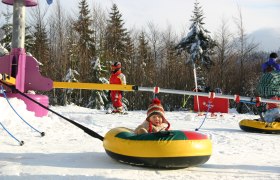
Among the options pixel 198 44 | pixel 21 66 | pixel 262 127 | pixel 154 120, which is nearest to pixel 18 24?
pixel 21 66

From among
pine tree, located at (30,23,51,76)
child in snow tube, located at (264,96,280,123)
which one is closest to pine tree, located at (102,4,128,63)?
pine tree, located at (30,23,51,76)

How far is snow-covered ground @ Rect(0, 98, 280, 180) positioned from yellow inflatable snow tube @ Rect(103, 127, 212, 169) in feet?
0.39

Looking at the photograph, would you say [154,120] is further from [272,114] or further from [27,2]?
[27,2]

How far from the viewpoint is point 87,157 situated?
5258 millimetres

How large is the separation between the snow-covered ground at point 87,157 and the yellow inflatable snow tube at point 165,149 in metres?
0.12

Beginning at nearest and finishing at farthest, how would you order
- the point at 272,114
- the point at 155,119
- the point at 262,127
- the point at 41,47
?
the point at 155,119 → the point at 262,127 → the point at 272,114 → the point at 41,47

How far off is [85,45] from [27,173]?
3138 centimetres

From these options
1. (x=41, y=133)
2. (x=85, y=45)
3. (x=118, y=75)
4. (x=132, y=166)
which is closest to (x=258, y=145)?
(x=132, y=166)

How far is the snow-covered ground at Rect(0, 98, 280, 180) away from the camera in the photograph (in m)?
4.31

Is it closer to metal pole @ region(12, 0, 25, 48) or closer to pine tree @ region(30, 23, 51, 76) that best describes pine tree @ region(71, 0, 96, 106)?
pine tree @ region(30, 23, 51, 76)

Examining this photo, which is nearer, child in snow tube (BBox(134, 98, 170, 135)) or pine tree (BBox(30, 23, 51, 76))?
child in snow tube (BBox(134, 98, 170, 135))

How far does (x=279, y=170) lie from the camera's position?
481 cm

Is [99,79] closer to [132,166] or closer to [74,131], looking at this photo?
[74,131]

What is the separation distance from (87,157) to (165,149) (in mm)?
1423
